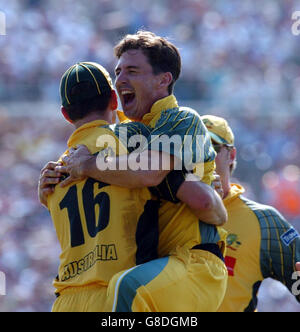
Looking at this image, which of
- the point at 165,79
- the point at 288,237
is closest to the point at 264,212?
the point at 288,237

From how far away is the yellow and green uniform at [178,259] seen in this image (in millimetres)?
3111

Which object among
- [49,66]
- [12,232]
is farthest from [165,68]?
[49,66]

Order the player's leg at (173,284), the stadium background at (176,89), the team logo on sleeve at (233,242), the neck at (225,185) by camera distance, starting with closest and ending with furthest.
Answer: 1. the player's leg at (173,284)
2. the team logo on sleeve at (233,242)
3. the neck at (225,185)
4. the stadium background at (176,89)

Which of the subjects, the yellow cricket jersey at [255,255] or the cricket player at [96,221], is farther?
the yellow cricket jersey at [255,255]

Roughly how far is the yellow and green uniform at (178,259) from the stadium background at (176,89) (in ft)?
20.6

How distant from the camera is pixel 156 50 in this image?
366 cm

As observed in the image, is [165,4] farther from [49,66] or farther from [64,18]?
[49,66]

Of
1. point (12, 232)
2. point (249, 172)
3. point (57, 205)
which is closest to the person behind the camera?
point (57, 205)

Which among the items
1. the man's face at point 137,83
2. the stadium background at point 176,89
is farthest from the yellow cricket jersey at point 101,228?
the stadium background at point 176,89

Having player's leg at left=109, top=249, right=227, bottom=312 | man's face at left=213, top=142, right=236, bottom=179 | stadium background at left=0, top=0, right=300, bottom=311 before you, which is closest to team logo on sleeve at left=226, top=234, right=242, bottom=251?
man's face at left=213, top=142, right=236, bottom=179

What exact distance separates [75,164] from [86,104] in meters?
0.33

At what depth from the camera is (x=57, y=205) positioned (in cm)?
352

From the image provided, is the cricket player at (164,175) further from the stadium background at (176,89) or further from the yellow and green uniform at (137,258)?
the stadium background at (176,89)

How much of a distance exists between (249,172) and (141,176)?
25.9 feet
